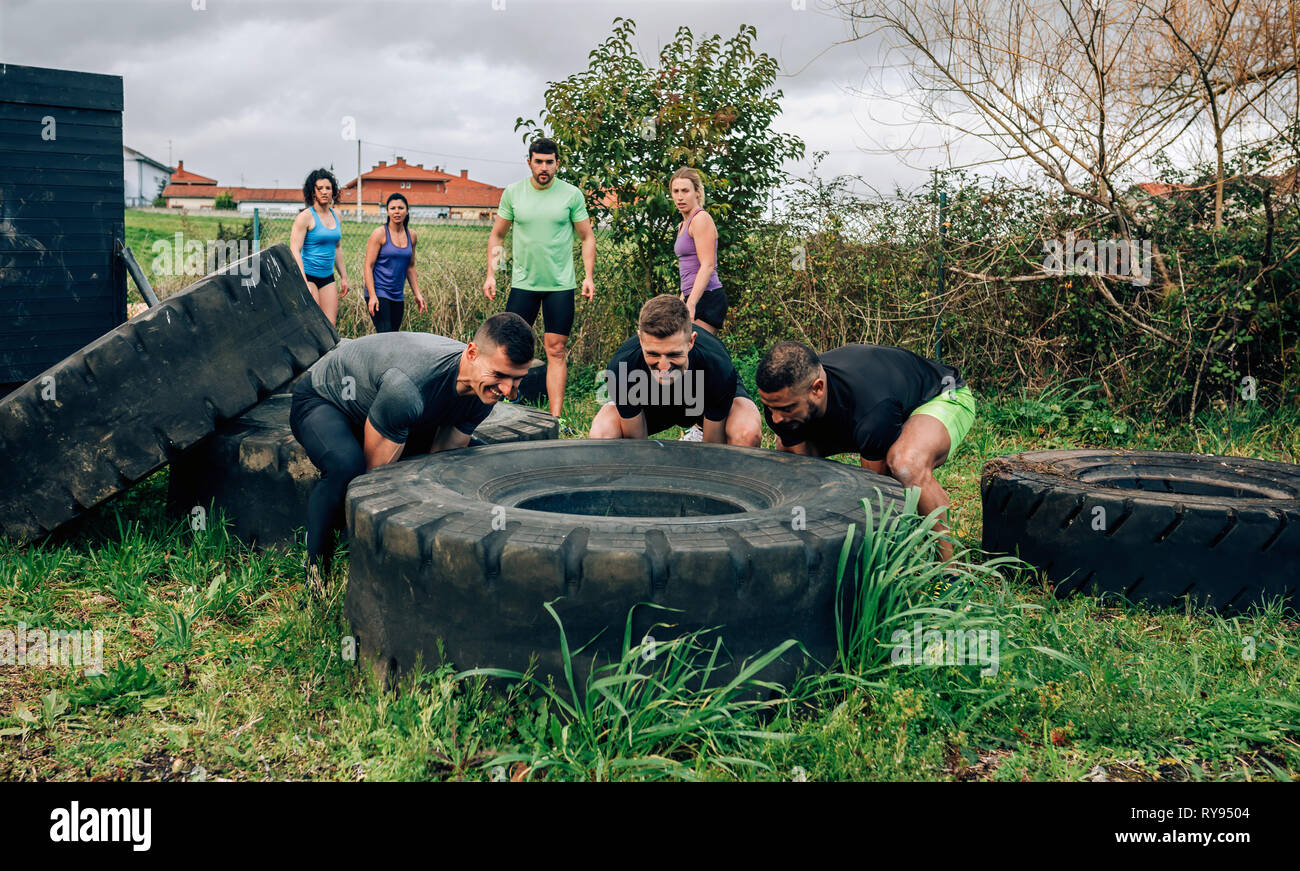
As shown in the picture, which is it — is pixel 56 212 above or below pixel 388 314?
above

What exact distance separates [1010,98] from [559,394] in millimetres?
3645

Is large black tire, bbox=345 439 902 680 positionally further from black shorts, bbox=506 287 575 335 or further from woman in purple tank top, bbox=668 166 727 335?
black shorts, bbox=506 287 575 335

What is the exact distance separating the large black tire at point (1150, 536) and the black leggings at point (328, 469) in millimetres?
2518

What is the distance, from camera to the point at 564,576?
7.66ft

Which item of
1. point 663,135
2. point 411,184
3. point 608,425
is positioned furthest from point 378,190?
point 608,425

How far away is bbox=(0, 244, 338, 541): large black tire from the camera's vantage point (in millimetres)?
3654

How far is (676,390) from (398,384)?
4.31ft

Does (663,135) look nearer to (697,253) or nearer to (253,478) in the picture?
(697,253)

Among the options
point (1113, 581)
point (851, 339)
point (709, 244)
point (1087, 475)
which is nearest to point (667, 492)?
point (1113, 581)

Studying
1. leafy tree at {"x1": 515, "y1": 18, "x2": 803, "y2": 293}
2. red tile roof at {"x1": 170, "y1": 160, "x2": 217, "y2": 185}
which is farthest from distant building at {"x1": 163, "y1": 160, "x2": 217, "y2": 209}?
leafy tree at {"x1": 515, "y1": 18, "x2": 803, "y2": 293}

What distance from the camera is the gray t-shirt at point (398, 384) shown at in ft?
10.9

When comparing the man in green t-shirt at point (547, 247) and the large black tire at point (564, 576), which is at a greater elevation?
the man in green t-shirt at point (547, 247)

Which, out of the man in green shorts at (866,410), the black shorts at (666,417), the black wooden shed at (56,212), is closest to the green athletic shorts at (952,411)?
the man in green shorts at (866,410)

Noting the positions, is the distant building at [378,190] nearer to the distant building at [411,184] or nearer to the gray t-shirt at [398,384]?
the distant building at [411,184]
